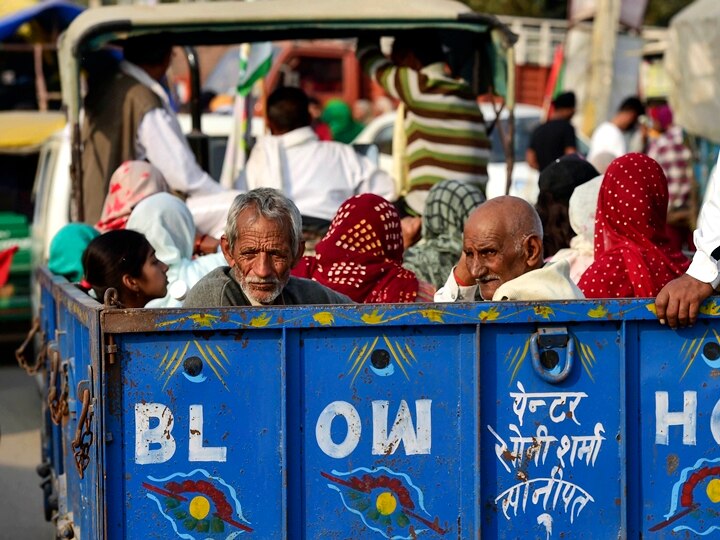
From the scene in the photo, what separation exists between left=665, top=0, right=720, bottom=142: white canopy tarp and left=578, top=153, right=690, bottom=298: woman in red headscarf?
7.77 metres

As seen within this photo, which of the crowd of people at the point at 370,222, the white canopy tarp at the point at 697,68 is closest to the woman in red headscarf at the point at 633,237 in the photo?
the crowd of people at the point at 370,222

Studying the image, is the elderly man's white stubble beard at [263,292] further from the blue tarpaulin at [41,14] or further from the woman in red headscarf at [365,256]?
the blue tarpaulin at [41,14]

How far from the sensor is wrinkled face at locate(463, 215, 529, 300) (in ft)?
13.3

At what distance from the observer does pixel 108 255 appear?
185 inches

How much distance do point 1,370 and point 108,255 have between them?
282 inches

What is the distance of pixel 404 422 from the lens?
10.9ft

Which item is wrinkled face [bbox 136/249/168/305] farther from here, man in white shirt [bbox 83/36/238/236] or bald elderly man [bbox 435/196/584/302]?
man in white shirt [bbox 83/36/238/236]

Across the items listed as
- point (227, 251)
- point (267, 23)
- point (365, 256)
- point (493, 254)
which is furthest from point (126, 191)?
point (493, 254)

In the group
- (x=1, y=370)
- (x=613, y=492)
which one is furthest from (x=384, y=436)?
(x=1, y=370)

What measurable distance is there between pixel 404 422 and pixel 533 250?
96 cm

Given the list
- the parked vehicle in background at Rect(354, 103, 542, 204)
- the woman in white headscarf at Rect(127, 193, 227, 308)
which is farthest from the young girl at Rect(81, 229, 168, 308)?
the parked vehicle in background at Rect(354, 103, 542, 204)

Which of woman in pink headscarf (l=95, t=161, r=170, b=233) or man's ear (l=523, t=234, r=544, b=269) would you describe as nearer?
man's ear (l=523, t=234, r=544, b=269)

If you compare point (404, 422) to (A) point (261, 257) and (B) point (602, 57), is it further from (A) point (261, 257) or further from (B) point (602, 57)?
(B) point (602, 57)

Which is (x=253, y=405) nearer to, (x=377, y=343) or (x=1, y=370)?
(x=377, y=343)
